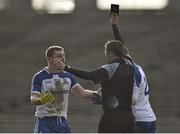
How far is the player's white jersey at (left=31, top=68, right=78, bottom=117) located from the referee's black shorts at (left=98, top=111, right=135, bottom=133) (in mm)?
576

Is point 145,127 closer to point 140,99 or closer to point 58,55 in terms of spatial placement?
point 140,99

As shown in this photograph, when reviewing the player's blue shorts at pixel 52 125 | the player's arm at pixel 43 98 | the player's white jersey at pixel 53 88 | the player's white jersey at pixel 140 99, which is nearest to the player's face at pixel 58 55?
the player's white jersey at pixel 53 88

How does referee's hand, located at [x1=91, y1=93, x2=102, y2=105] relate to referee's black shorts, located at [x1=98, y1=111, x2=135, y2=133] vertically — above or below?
above

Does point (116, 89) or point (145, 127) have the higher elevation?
point (116, 89)

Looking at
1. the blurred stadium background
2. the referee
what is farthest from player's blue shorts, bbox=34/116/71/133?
the blurred stadium background

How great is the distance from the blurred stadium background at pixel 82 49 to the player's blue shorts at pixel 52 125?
1146 centimetres

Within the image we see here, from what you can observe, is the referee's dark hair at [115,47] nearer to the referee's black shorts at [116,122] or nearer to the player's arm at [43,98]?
the referee's black shorts at [116,122]

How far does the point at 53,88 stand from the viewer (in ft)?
24.7

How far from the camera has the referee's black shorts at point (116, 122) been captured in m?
7.13

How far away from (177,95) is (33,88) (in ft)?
49.9

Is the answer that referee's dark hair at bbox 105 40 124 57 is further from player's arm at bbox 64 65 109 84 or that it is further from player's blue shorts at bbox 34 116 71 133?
player's blue shorts at bbox 34 116 71 133

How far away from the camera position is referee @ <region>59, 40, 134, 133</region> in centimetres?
712

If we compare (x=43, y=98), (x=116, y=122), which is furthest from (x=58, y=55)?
(x=116, y=122)

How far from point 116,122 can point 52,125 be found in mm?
738
